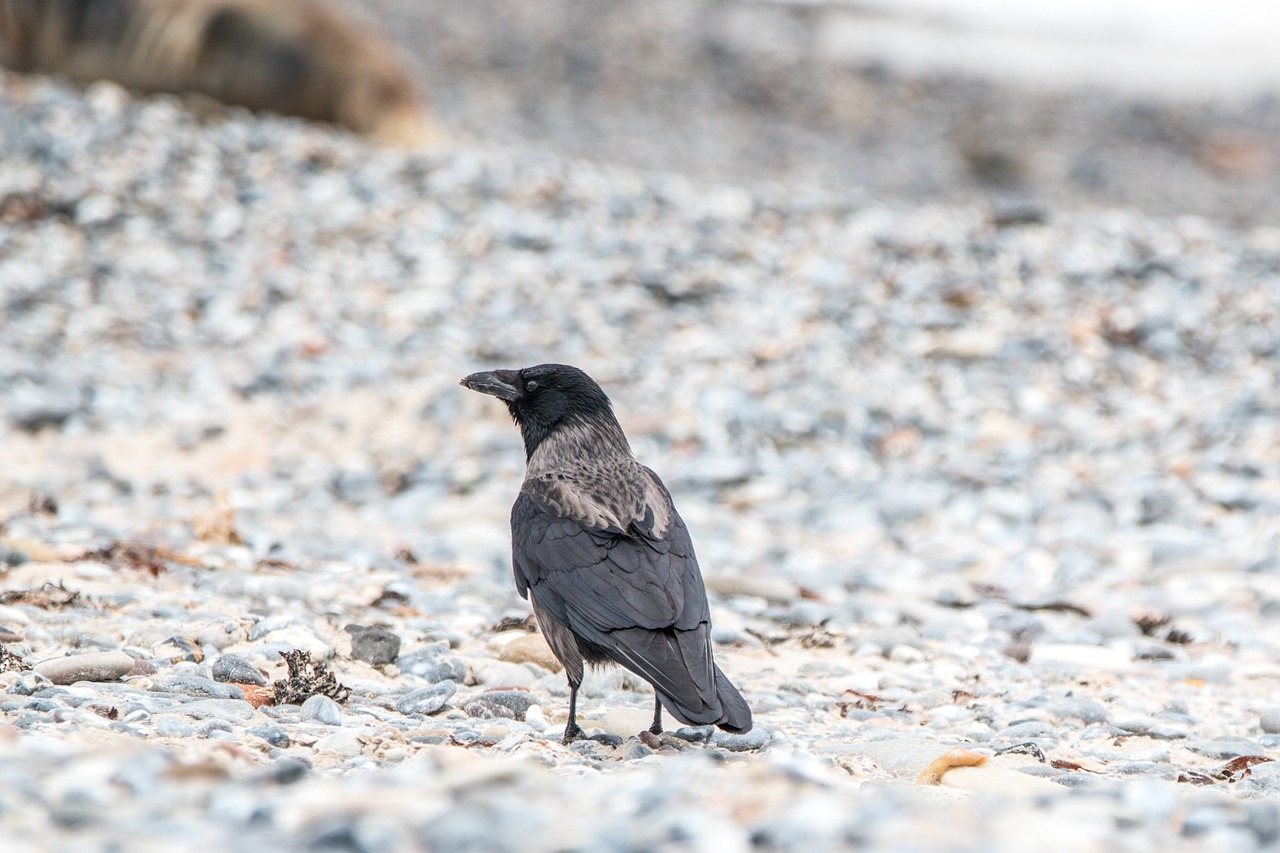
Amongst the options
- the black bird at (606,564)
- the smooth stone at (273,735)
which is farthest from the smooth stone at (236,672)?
the black bird at (606,564)

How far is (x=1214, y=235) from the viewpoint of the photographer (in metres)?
14.1

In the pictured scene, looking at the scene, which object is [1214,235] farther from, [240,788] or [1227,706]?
[240,788]

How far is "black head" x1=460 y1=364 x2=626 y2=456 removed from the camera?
17.9 ft

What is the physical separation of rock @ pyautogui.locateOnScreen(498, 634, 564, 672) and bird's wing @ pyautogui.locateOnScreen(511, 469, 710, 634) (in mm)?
631

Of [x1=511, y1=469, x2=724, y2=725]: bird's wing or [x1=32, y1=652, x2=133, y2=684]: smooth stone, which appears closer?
[x1=511, y1=469, x2=724, y2=725]: bird's wing

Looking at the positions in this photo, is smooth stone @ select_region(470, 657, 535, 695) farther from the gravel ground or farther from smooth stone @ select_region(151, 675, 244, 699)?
smooth stone @ select_region(151, 675, 244, 699)

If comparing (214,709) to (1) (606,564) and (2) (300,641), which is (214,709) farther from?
(1) (606,564)

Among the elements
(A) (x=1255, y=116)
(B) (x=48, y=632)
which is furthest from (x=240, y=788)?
(A) (x=1255, y=116)

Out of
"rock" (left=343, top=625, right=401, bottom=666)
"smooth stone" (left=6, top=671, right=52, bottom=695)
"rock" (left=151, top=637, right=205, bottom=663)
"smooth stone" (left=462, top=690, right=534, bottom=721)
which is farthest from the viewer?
"rock" (left=343, top=625, right=401, bottom=666)

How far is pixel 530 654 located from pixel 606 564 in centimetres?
109

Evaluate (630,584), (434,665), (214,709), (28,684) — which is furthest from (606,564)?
(28,684)

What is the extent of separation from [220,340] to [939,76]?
29260 mm

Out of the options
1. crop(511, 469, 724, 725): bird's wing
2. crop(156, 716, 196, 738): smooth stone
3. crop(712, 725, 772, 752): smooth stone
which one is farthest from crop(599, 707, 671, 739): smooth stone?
crop(156, 716, 196, 738): smooth stone

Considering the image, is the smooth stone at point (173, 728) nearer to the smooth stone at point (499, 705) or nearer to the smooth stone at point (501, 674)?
the smooth stone at point (499, 705)
